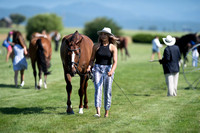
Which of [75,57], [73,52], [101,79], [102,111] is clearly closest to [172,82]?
[102,111]

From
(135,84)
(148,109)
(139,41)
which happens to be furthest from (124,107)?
(139,41)

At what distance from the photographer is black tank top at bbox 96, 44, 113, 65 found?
7.39 metres

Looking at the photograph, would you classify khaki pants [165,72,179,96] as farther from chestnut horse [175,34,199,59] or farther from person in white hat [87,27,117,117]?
chestnut horse [175,34,199,59]

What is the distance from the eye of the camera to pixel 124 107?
30.2 ft

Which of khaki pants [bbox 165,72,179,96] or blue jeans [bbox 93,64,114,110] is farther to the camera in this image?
khaki pants [bbox 165,72,179,96]

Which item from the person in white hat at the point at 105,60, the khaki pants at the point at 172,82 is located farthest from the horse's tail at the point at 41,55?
the person in white hat at the point at 105,60

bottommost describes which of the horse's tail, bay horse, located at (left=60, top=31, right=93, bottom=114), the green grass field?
the green grass field

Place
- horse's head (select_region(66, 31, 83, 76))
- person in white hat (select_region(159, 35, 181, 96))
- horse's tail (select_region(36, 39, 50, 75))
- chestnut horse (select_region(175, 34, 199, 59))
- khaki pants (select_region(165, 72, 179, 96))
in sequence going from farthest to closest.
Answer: chestnut horse (select_region(175, 34, 199, 59)), horse's tail (select_region(36, 39, 50, 75)), khaki pants (select_region(165, 72, 179, 96)), person in white hat (select_region(159, 35, 181, 96)), horse's head (select_region(66, 31, 83, 76))

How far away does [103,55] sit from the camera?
24.3 feet

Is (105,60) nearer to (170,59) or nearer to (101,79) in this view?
(101,79)

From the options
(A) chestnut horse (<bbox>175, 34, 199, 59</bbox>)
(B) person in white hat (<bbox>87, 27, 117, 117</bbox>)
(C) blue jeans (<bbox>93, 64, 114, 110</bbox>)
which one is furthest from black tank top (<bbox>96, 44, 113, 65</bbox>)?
(A) chestnut horse (<bbox>175, 34, 199, 59</bbox>)

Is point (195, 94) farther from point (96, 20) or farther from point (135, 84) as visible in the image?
point (96, 20)

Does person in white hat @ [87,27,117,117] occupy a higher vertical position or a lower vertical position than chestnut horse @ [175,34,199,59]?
higher

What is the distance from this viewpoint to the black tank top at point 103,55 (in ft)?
24.3
